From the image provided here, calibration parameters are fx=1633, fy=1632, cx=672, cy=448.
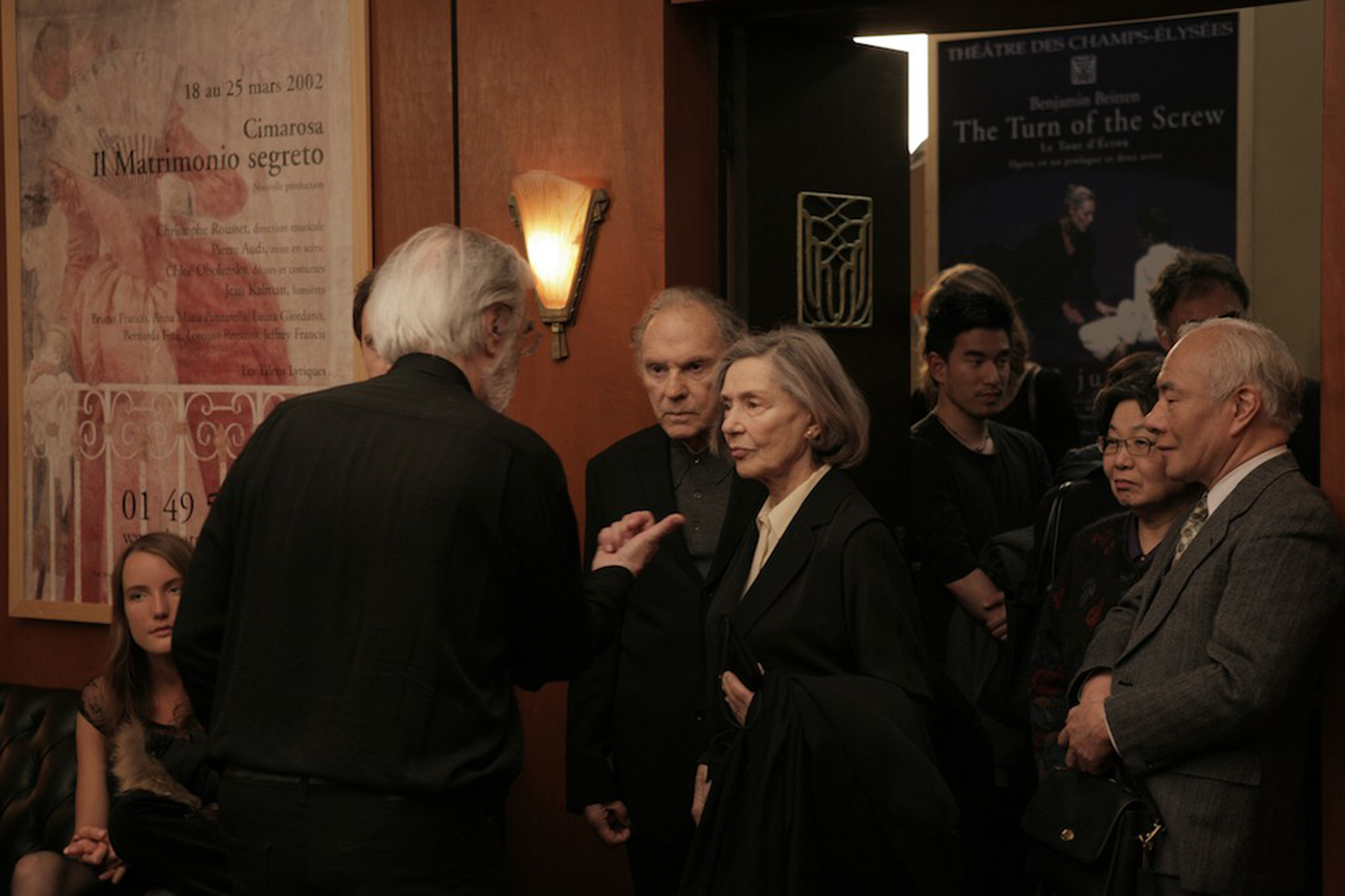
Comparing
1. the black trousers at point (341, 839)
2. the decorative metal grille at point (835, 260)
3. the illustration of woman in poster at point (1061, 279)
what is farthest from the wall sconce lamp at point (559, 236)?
the illustration of woman in poster at point (1061, 279)

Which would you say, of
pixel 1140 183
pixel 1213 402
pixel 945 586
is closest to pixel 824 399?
pixel 1213 402

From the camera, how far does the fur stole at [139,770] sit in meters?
4.14

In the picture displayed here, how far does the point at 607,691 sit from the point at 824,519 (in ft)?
2.67

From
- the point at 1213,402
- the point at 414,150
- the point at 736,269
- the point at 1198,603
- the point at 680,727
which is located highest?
the point at 414,150

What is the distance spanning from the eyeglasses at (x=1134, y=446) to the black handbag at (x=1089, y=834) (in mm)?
826

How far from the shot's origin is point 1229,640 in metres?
3.19

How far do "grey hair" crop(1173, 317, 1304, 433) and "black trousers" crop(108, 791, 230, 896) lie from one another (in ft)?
8.44

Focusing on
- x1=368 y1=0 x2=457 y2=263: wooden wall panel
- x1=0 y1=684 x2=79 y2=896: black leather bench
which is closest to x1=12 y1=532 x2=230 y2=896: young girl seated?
x1=0 y1=684 x2=79 y2=896: black leather bench

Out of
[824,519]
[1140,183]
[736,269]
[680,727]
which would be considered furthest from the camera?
[1140,183]

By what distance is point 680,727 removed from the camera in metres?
3.82

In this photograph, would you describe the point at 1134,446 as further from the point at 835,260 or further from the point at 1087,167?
the point at 1087,167

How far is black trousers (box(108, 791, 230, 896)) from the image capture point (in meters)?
4.03

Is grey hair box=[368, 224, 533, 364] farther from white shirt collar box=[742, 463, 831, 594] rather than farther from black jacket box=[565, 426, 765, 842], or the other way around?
black jacket box=[565, 426, 765, 842]

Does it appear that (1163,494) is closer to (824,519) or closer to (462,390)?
(824,519)
